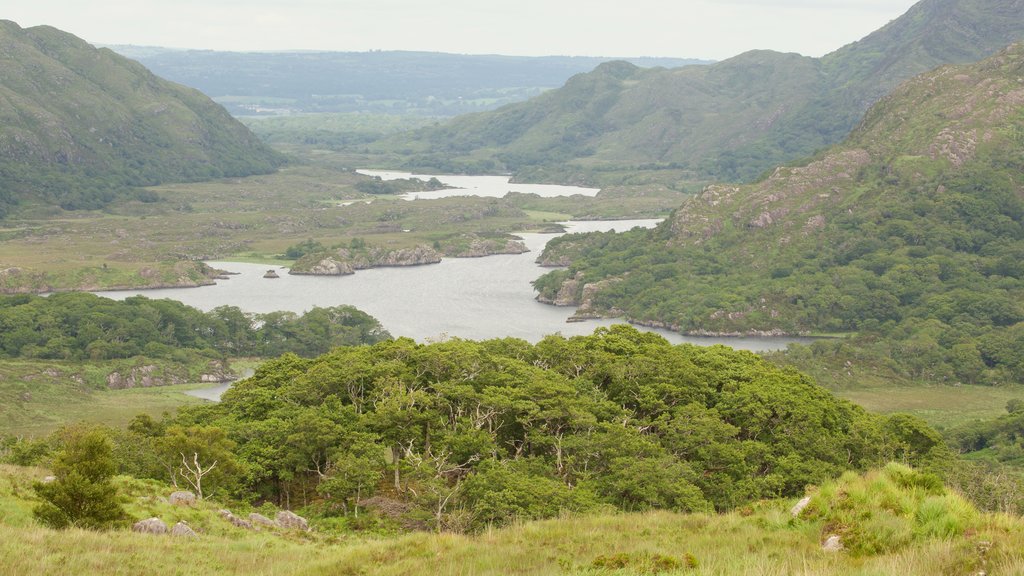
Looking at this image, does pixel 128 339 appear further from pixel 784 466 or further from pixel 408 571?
pixel 408 571

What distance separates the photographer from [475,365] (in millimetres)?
55562

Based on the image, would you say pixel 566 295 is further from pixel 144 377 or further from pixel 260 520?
pixel 260 520

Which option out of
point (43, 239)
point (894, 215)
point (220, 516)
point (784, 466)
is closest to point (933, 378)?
point (894, 215)

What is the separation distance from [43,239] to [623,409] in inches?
6509

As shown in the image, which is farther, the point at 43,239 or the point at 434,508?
the point at 43,239

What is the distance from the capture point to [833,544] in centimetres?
2323

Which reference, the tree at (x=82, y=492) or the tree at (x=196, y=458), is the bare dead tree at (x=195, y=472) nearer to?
the tree at (x=196, y=458)

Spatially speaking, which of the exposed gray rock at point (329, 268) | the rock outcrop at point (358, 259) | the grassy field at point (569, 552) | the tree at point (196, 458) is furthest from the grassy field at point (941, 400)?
the rock outcrop at point (358, 259)

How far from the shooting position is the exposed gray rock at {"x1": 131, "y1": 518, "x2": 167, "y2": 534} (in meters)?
32.2

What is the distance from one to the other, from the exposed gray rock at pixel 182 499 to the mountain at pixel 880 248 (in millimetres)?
90341

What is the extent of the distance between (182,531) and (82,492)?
132 inches

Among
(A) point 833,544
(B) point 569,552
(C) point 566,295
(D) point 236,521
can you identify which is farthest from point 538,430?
(C) point 566,295

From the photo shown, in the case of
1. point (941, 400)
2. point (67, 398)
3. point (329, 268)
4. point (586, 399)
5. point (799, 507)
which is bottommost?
point (329, 268)

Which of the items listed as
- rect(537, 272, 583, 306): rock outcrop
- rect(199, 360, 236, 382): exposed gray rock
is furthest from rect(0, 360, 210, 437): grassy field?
rect(537, 272, 583, 306): rock outcrop
